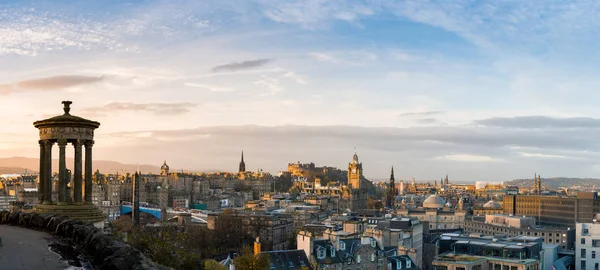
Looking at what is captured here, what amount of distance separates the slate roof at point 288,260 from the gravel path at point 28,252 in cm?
2396

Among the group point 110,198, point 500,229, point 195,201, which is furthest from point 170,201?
point 500,229

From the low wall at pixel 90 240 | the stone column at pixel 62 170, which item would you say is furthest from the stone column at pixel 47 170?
the low wall at pixel 90 240

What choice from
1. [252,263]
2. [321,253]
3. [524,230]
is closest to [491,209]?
[524,230]

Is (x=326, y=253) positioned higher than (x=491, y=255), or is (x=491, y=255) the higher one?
(x=326, y=253)

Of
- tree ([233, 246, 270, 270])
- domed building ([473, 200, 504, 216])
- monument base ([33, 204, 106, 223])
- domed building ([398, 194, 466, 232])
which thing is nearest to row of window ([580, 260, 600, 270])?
domed building ([398, 194, 466, 232])

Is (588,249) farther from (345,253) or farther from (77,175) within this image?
(77,175)

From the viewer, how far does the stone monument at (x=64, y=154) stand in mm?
22250

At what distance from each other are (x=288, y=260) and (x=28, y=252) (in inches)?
1087

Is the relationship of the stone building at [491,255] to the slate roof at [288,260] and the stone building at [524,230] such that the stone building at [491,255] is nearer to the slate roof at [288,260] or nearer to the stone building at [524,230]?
the slate roof at [288,260]

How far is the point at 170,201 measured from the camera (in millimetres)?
139250

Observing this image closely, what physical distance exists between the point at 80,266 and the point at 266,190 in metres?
160

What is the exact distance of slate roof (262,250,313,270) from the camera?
128 feet

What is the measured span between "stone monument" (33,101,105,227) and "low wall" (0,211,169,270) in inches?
130

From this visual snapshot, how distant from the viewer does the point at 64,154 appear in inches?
888
